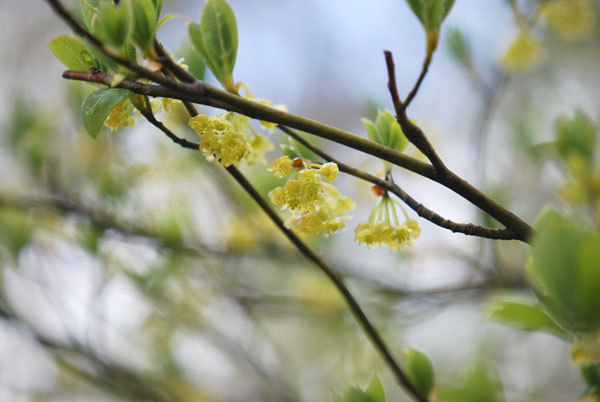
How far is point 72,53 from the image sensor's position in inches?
21.0

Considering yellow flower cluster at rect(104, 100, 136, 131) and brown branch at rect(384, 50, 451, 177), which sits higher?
yellow flower cluster at rect(104, 100, 136, 131)

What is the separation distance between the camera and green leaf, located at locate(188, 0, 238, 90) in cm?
52

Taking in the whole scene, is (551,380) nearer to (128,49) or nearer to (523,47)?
(523,47)

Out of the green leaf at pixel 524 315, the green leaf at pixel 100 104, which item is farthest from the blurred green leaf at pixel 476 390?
the green leaf at pixel 100 104

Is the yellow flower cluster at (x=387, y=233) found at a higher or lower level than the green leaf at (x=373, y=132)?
lower

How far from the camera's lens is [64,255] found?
156 centimetres

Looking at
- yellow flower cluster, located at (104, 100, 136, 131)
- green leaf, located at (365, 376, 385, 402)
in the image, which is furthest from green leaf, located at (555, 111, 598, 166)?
yellow flower cluster, located at (104, 100, 136, 131)

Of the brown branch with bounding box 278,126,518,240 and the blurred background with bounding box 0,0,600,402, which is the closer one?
the brown branch with bounding box 278,126,518,240

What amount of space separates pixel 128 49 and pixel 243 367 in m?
1.26

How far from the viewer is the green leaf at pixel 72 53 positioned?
0.53 metres

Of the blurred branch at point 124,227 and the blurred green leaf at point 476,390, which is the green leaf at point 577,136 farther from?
the blurred branch at point 124,227

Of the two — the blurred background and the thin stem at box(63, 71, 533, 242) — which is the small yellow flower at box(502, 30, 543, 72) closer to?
the blurred background

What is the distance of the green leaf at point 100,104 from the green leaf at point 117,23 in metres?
0.07

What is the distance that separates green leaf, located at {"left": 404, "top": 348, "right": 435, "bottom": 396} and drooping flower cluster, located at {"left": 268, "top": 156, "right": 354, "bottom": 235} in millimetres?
181
